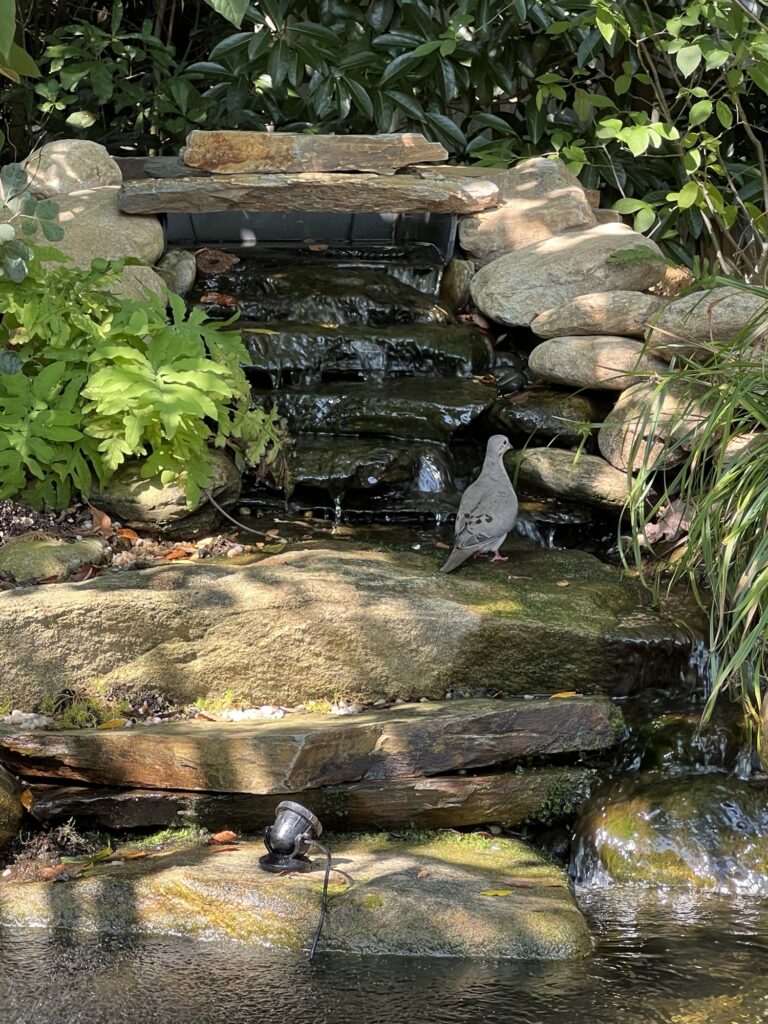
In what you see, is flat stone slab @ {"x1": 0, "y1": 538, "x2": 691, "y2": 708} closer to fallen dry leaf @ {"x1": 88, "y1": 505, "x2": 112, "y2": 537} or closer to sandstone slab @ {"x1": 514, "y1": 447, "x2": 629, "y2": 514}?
fallen dry leaf @ {"x1": 88, "y1": 505, "x2": 112, "y2": 537}

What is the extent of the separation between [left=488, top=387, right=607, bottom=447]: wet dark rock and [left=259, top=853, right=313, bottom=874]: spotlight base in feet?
10.6

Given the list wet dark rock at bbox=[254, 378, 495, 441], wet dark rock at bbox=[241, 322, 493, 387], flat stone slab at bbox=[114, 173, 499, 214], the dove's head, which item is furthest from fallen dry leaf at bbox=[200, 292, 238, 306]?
the dove's head

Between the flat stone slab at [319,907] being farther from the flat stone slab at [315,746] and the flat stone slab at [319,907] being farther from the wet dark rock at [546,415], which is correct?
the wet dark rock at [546,415]

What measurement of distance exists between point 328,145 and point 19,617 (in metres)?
4.83

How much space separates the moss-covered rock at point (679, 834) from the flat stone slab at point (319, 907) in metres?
0.41

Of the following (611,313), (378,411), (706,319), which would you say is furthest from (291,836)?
(611,313)

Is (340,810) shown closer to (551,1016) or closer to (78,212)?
(551,1016)

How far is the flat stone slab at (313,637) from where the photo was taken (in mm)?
4480

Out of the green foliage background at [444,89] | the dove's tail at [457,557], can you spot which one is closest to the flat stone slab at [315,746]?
the dove's tail at [457,557]

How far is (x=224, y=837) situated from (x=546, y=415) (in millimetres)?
3263

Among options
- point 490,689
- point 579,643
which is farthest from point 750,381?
point 490,689

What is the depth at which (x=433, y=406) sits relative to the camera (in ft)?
21.7

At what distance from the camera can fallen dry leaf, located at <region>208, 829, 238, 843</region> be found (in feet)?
13.4

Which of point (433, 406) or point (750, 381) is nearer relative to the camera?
point (750, 381)
